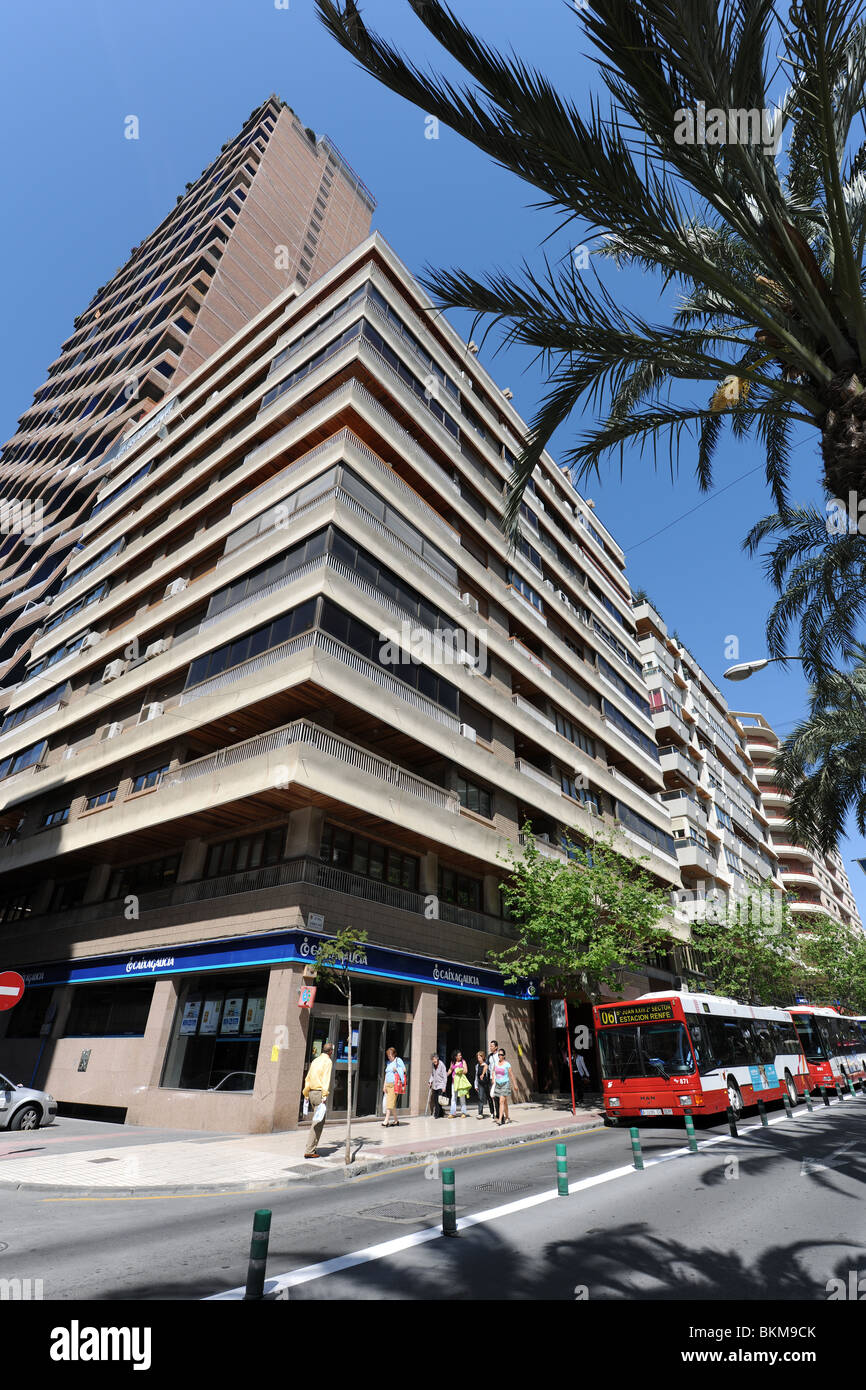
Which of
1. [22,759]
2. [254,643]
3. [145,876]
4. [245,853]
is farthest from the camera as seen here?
[22,759]

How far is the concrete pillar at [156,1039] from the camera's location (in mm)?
17781

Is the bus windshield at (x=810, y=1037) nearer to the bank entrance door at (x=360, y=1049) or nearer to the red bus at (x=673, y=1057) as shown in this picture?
the red bus at (x=673, y=1057)

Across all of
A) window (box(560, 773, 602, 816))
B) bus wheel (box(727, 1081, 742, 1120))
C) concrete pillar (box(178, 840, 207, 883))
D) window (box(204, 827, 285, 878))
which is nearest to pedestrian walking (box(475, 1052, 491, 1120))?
bus wheel (box(727, 1081, 742, 1120))

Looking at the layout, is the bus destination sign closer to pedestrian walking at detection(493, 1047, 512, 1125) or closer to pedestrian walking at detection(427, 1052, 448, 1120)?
pedestrian walking at detection(493, 1047, 512, 1125)

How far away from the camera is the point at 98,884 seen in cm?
2497

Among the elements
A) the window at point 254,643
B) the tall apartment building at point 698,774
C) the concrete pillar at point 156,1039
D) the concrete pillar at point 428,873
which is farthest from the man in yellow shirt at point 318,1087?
the tall apartment building at point 698,774

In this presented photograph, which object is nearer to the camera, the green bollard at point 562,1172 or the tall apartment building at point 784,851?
the green bollard at point 562,1172

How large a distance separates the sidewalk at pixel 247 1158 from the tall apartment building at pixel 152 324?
115ft

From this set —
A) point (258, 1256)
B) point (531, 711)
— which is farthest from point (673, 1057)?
point (531, 711)

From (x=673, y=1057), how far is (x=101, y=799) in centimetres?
2049

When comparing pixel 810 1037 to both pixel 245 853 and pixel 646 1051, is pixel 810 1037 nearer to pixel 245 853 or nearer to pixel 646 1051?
pixel 646 1051

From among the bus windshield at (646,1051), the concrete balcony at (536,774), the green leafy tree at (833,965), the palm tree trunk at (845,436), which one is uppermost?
the concrete balcony at (536,774)

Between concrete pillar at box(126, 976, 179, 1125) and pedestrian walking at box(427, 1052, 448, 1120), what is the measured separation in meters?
7.03

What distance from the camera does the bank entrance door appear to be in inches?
669
